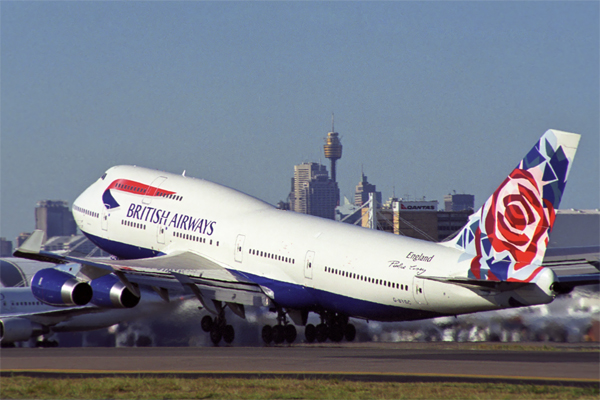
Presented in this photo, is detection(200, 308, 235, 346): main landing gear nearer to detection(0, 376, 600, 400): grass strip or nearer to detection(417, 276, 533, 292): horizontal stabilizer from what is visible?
detection(417, 276, 533, 292): horizontal stabilizer

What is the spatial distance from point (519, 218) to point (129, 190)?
896 inches

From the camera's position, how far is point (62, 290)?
43.5 meters

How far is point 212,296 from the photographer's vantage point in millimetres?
44438

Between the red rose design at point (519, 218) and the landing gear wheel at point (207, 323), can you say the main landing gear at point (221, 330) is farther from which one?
the red rose design at point (519, 218)

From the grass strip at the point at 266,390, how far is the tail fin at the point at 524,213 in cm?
1120

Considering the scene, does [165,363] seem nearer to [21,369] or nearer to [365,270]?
[21,369]

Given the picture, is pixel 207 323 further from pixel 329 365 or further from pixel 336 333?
pixel 329 365

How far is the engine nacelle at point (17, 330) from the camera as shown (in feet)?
188

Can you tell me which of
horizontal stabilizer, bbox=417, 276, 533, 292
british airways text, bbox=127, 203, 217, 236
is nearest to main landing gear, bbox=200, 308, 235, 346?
british airways text, bbox=127, 203, 217, 236

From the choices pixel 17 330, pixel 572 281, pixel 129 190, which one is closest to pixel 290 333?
pixel 129 190

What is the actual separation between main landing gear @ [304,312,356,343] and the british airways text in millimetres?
6943

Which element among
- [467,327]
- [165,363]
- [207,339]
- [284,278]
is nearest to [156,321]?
[207,339]

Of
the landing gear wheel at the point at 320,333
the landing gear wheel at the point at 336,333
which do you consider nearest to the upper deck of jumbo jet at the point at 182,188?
the landing gear wheel at the point at 320,333

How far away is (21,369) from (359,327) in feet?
73.3
